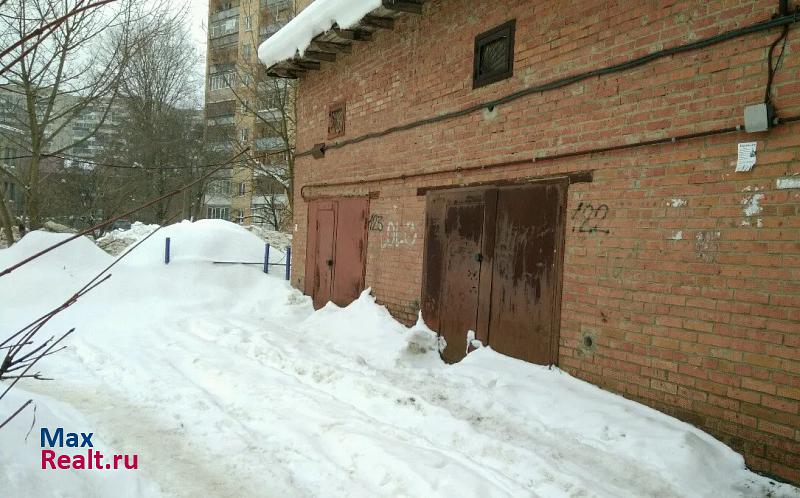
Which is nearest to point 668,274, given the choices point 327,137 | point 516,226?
point 516,226

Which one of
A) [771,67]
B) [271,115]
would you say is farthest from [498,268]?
[271,115]

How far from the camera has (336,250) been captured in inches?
358

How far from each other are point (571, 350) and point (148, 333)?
6.03 m

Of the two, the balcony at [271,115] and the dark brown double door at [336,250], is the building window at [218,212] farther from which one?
the dark brown double door at [336,250]

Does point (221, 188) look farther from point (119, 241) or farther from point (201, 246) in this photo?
point (201, 246)

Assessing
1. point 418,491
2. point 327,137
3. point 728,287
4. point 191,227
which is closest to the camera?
point 418,491

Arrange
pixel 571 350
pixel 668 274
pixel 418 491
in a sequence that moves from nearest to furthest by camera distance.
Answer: pixel 418 491 < pixel 668 274 < pixel 571 350

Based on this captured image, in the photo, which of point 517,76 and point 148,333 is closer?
point 517,76

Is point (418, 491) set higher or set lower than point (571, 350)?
lower

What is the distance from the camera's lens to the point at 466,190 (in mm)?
6262

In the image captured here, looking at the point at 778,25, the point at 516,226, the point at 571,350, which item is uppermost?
the point at 778,25

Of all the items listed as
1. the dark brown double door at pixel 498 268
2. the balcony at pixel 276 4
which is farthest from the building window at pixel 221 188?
the dark brown double door at pixel 498 268

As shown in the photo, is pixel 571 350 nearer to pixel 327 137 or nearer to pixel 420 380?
pixel 420 380

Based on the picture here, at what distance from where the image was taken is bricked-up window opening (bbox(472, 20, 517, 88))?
578 cm
